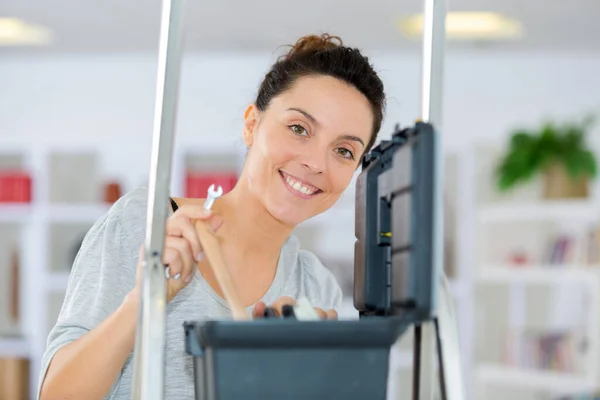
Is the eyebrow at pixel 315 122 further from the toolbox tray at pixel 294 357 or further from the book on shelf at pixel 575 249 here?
the book on shelf at pixel 575 249

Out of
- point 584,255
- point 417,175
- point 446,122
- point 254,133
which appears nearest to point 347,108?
point 254,133

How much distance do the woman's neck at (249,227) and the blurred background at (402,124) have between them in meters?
3.01

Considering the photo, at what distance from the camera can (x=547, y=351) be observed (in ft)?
16.7

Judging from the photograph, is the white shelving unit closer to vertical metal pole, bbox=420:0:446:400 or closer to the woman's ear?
the woman's ear

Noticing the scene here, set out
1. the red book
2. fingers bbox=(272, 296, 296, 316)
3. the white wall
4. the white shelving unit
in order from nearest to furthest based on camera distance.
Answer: fingers bbox=(272, 296, 296, 316), the white shelving unit, the red book, the white wall

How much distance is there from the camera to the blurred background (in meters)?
5.14

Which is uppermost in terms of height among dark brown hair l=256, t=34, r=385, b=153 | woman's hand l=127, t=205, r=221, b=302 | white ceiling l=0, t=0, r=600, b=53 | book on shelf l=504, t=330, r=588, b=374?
white ceiling l=0, t=0, r=600, b=53

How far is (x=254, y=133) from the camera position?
1427 millimetres

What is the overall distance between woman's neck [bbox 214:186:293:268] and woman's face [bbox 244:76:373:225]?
41mm

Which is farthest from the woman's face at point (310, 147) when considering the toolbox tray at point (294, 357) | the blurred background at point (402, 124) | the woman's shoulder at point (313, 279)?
the blurred background at point (402, 124)

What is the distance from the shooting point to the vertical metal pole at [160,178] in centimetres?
93

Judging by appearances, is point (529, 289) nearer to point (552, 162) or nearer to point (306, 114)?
point (552, 162)

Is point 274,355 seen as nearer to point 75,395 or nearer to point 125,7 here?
point 75,395

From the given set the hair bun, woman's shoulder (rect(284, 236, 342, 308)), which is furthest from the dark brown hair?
woman's shoulder (rect(284, 236, 342, 308))
